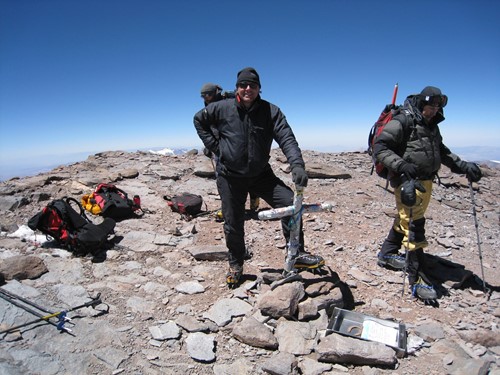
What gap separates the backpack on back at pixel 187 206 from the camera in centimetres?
A: 834

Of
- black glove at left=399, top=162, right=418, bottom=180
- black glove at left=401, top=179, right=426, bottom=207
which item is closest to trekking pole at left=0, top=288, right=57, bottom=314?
black glove at left=401, top=179, right=426, bottom=207

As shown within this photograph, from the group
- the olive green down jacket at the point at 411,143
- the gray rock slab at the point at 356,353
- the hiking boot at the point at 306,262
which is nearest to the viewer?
the gray rock slab at the point at 356,353

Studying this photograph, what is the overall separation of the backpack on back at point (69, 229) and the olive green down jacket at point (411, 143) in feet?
17.5

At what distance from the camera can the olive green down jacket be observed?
466 centimetres

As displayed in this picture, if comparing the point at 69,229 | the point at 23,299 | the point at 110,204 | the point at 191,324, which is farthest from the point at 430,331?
the point at 110,204

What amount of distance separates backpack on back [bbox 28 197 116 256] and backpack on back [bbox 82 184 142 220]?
1.27 meters

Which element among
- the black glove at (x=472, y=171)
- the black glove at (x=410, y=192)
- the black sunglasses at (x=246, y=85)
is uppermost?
the black sunglasses at (x=246, y=85)

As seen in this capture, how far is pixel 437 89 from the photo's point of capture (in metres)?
4.56

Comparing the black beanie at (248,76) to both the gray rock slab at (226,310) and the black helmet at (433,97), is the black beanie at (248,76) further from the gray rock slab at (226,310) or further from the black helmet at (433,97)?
the gray rock slab at (226,310)

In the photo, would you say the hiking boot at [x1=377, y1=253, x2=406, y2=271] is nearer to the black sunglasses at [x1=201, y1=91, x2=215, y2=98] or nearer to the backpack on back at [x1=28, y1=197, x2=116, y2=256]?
the black sunglasses at [x1=201, y1=91, x2=215, y2=98]

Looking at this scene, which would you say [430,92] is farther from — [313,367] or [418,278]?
[313,367]

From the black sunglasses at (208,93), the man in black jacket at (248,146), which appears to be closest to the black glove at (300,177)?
the man in black jacket at (248,146)

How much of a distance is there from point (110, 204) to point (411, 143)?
663cm

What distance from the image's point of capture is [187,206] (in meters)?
8.30
